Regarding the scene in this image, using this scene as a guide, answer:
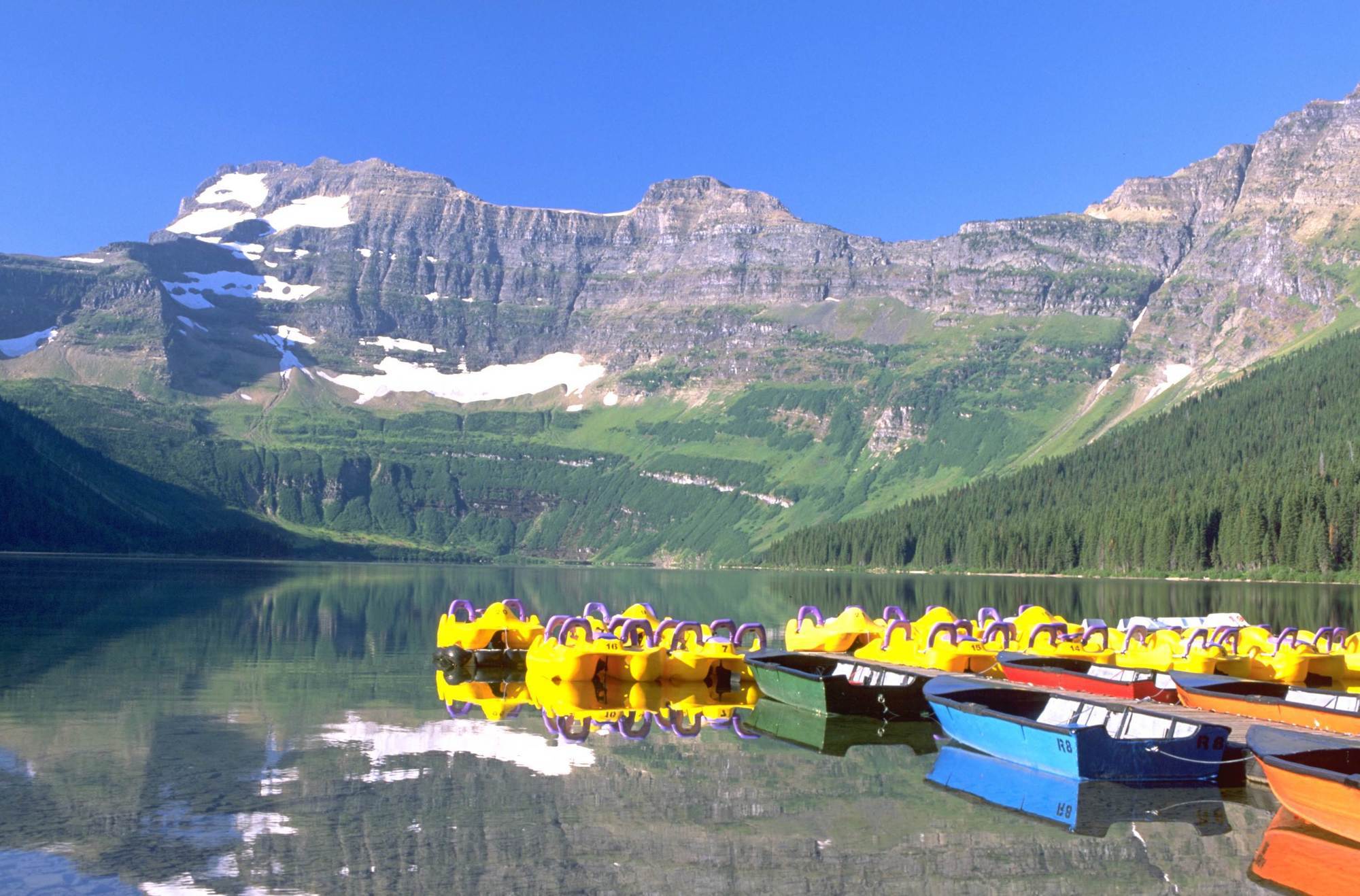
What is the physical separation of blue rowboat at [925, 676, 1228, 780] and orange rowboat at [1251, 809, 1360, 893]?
4266 mm

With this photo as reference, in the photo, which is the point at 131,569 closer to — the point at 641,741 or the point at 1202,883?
the point at 641,741

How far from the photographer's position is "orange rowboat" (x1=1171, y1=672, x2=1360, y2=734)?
3772 cm

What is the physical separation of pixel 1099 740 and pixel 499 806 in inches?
618

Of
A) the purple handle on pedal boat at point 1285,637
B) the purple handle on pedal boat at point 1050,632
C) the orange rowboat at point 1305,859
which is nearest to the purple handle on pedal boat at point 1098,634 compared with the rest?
the purple handle on pedal boat at point 1050,632

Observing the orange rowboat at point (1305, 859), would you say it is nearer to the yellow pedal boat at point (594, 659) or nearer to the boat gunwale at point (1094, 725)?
the boat gunwale at point (1094, 725)

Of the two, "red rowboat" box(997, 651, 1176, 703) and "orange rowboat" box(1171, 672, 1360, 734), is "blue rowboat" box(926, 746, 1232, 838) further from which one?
"red rowboat" box(997, 651, 1176, 703)

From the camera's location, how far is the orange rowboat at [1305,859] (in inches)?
986

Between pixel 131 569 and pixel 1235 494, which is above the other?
pixel 1235 494

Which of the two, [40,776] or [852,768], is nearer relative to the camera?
[40,776]

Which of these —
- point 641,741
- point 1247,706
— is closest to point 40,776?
point 641,741

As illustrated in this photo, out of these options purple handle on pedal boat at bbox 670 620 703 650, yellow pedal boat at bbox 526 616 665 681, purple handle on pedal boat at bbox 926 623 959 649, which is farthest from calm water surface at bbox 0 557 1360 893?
purple handle on pedal boat at bbox 926 623 959 649

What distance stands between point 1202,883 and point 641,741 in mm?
19332

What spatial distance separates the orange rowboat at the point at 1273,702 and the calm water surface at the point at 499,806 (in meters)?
6.26

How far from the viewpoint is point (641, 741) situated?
133 feet
